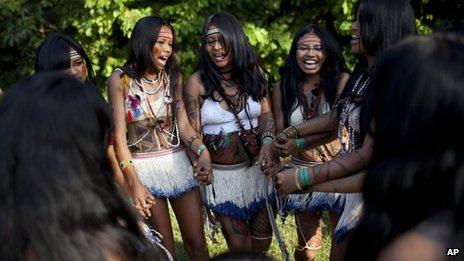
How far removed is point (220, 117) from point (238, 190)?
1.68 feet

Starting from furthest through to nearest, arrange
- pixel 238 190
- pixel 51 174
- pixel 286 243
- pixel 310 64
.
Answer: pixel 286 243 → pixel 238 190 → pixel 310 64 → pixel 51 174

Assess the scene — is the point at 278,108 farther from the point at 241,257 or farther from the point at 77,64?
the point at 241,257

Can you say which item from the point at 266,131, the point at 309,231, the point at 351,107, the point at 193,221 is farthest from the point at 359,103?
the point at 193,221

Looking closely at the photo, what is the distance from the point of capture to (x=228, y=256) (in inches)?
Result: 70.0

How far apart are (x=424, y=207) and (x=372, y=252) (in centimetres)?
22

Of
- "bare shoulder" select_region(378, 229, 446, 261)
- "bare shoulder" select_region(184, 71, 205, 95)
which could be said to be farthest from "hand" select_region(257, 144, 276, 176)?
"bare shoulder" select_region(378, 229, 446, 261)

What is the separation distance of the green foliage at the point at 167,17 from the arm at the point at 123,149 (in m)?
3.59

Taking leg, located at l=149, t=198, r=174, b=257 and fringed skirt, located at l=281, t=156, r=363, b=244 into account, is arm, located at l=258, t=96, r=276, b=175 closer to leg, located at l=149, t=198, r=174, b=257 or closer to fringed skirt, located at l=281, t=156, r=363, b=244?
fringed skirt, located at l=281, t=156, r=363, b=244

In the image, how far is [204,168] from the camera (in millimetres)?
3887

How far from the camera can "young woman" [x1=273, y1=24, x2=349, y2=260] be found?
13.0 feet

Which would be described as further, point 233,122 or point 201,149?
point 233,122

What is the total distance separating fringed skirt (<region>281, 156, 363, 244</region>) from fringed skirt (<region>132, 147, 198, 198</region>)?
2.35 feet

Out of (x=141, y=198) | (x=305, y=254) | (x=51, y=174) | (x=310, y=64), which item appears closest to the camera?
(x=51, y=174)

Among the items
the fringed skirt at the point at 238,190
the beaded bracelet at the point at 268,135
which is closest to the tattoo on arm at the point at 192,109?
the fringed skirt at the point at 238,190
